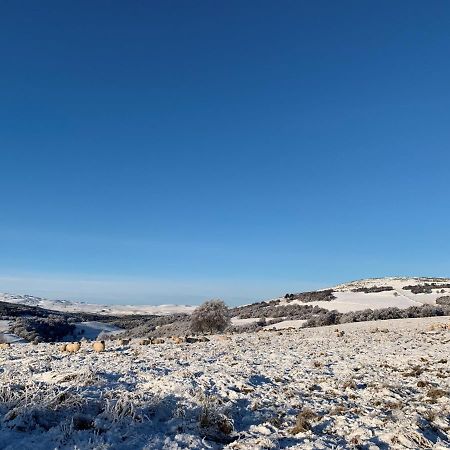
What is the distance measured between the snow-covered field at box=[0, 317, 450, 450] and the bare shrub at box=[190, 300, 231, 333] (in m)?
20.4

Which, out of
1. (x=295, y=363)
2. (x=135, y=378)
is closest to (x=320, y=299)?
(x=295, y=363)

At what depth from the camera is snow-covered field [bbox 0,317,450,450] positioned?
7660mm

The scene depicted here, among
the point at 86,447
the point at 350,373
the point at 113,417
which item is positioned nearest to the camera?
Answer: the point at 86,447

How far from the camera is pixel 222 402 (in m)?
9.75

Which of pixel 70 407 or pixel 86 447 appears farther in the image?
pixel 70 407

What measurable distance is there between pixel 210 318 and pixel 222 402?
27.6 metres

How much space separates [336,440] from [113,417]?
4375 millimetres

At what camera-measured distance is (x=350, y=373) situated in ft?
44.4

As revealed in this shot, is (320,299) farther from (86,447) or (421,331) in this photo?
(86,447)

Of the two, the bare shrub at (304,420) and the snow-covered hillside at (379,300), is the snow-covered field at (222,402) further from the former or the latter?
the snow-covered hillside at (379,300)

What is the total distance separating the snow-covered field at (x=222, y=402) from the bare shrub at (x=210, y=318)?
2039 cm

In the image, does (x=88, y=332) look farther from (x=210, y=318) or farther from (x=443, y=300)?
(x=443, y=300)

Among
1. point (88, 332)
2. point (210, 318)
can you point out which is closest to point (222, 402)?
point (210, 318)

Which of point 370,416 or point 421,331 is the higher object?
point 421,331
